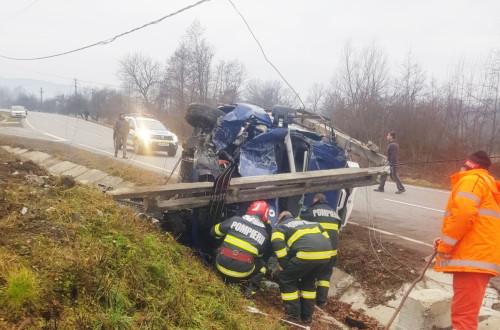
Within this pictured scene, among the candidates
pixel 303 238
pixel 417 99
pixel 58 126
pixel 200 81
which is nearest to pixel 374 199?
pixel 303 238

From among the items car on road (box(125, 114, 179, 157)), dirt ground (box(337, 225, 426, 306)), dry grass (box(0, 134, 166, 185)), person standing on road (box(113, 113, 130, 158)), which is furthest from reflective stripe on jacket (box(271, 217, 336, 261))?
car on road (box(125, 114, 179, 157))

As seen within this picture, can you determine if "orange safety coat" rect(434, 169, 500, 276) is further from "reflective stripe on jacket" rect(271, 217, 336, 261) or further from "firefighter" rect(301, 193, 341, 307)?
"firefighter" rect(301, 193, 341, 307)

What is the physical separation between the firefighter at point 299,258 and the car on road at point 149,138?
14.6 metres

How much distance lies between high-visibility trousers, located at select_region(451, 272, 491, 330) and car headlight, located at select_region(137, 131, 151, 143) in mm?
16311

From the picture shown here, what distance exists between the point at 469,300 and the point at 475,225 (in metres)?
0.65

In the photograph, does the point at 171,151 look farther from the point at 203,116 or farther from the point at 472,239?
the point at 472,239

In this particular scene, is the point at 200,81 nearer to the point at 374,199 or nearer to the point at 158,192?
the point at 374,199

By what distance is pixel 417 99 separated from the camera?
29.8 m

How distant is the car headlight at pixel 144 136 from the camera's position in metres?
18.9

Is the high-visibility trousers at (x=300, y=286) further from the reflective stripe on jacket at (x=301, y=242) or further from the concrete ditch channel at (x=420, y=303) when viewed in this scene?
the concrete ditch channel at (x=420, y=303)

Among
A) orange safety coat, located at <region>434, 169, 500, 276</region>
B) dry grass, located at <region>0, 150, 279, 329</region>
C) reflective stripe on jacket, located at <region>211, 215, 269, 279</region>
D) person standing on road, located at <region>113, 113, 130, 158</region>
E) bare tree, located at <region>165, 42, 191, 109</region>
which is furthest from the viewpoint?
bare tree, located at <region>165, 42, 191, 109</region>

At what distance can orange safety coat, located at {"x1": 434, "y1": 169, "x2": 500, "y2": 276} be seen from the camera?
12.6 ft

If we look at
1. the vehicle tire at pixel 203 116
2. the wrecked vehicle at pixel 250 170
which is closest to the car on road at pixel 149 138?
the wrecked vehicle at pixel 250 170

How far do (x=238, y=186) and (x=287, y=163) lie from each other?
1.32 meters
